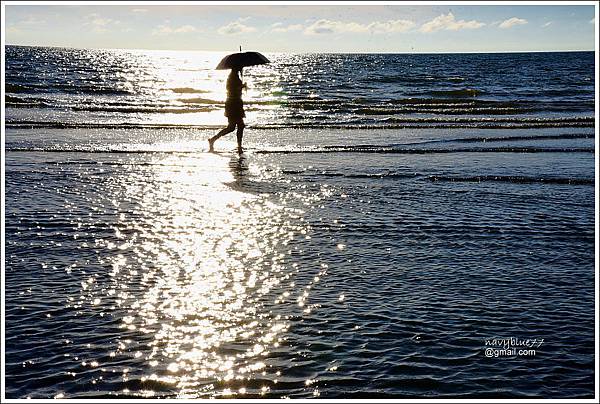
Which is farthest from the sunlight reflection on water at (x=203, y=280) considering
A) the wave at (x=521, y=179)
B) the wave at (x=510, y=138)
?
the wave at (x=510, y=138)

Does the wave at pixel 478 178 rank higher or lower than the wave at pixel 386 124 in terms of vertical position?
lower

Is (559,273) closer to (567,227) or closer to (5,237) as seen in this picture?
(567,227)

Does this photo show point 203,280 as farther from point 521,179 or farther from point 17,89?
point 17,89

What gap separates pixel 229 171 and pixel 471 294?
678cm

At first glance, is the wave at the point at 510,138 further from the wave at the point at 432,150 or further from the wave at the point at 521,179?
the wave at the point at 521,179

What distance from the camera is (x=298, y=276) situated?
5848 mm

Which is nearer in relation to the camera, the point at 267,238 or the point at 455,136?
the point at 267,238

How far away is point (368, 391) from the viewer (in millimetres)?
3941

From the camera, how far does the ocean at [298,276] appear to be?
4.13 meters

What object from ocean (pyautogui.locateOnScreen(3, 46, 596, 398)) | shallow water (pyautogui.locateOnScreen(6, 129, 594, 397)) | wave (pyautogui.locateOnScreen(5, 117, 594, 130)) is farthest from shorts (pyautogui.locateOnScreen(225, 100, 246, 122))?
wave (pyautogui.locateOnScreen(5, 117, 594, 130))

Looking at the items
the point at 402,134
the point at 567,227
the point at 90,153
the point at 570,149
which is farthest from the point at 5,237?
the point at 402,134

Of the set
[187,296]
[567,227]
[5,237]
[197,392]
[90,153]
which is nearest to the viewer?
[197,392]

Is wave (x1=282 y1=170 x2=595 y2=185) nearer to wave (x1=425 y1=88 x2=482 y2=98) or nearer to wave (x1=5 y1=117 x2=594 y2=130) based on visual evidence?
wave (x1=5 y1=117 x2=594 y2=130)

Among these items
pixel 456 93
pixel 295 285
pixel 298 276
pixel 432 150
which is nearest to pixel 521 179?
pixel 432 150
